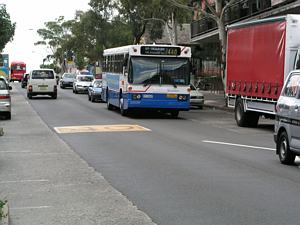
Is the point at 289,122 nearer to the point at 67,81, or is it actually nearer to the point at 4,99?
the point at 4,99

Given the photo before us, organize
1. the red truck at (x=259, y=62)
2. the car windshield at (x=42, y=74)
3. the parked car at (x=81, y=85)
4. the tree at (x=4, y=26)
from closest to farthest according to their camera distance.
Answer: the red truck at (x=259, y=62) → the car windshield at (x=42, y=74) → the tree at (x=4, y=26) → the parked car at (x=81, y=85)

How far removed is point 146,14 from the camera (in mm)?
49750

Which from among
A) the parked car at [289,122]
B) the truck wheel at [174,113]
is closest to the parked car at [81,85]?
the truck wheel at [174,113]

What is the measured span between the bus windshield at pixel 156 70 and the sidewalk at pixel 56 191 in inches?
353

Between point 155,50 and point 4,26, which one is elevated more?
point 4,26

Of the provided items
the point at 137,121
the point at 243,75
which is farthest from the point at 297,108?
the point at 137,121

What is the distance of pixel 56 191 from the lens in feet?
30.5

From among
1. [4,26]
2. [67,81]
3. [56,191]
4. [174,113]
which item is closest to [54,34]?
[67,81]

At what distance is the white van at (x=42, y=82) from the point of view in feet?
130

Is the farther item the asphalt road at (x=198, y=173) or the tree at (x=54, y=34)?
the tree at (x=54, y=34)

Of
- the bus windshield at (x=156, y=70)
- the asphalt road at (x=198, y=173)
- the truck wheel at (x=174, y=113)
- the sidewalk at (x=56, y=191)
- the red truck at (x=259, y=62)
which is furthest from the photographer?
the truck wheel at (x=174, y=113)

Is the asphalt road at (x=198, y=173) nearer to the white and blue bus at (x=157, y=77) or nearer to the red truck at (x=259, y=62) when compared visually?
the red truck at (x=259, y=62)

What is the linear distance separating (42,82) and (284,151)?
95.6 ft

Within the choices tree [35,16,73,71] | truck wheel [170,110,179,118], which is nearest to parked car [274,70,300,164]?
truck wheel [170,110,179,118]
